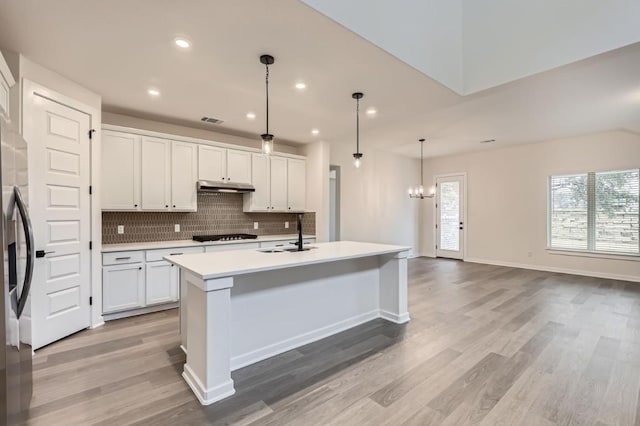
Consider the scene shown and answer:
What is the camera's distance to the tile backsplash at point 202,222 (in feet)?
13.6

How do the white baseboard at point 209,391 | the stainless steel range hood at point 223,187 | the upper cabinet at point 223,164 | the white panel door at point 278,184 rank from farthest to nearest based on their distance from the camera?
the white panel door at point 278,184
the upper cabinet at point 223,164
the stainless steel range hood at point 223,187
the white baseboard at point 209,391

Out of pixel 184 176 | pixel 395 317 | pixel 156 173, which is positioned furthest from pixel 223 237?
pixel 395 317

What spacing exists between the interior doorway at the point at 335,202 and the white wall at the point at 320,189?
0.97 metres

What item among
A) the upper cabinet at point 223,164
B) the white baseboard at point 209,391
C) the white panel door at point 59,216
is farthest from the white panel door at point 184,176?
the white baseboard at point 209,391

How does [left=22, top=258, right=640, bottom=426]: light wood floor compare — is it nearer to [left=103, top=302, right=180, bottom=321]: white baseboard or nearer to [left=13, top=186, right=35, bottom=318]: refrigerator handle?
[left=103, top=302, right=180, bottom=321]: white baseboard

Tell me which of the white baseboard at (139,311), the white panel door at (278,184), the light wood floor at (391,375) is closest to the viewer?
the light wood floor at (391,375)

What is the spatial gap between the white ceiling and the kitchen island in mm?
1776

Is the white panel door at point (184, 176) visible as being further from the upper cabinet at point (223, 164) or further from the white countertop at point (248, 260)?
the white countertop at point (248, 260)

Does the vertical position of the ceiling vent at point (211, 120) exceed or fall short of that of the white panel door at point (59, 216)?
it exceeds it

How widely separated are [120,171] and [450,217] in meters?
7.37

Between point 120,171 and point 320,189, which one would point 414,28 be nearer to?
point 320,189

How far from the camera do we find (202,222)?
484 centimetres

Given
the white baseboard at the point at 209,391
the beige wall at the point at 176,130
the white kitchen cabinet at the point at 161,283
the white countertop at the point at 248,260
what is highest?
the beige wall at the point at 176,130

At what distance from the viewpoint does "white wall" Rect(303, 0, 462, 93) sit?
2363 millimetres
